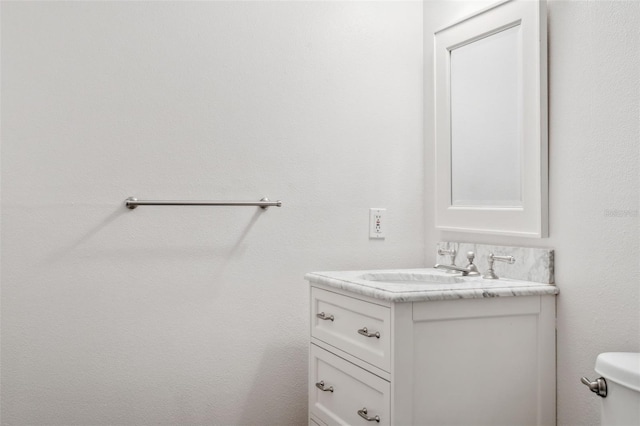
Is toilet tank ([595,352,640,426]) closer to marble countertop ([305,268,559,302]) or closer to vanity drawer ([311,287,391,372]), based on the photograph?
marble countertop ([305,268,559,302])

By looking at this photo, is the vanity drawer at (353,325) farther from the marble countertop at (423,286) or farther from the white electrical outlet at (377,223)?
the white electrical outlet at (377,223)

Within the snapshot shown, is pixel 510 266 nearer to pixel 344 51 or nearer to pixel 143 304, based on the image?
pixel 344 51

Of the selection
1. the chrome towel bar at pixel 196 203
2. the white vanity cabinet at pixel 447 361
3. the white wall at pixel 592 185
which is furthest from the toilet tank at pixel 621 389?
the chrome towel bar at pixel 196 203

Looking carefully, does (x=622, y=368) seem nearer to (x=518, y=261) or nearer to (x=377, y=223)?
(x=518, y=261)

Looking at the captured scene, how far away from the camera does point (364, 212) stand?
2352 mm

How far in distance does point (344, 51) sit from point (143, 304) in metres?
1.15

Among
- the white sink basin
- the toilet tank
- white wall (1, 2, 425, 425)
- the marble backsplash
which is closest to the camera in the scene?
the toilet tank

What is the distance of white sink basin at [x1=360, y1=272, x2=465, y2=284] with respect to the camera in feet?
6.72

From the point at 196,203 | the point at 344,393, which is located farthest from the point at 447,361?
the point at 196,203

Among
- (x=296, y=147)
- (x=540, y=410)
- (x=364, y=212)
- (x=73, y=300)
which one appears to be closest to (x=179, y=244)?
(x=73, y=300)

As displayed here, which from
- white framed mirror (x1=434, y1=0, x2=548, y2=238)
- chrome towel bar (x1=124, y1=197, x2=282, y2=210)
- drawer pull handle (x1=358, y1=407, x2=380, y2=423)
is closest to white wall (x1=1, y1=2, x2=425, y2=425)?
chrome towel bar (x1=124, y1=197, x2=282, y2=210)

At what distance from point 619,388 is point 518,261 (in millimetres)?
595

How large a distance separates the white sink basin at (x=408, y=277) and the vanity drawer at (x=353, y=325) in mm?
163

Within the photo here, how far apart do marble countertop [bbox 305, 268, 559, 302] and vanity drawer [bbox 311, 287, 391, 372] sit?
0.04 metres
